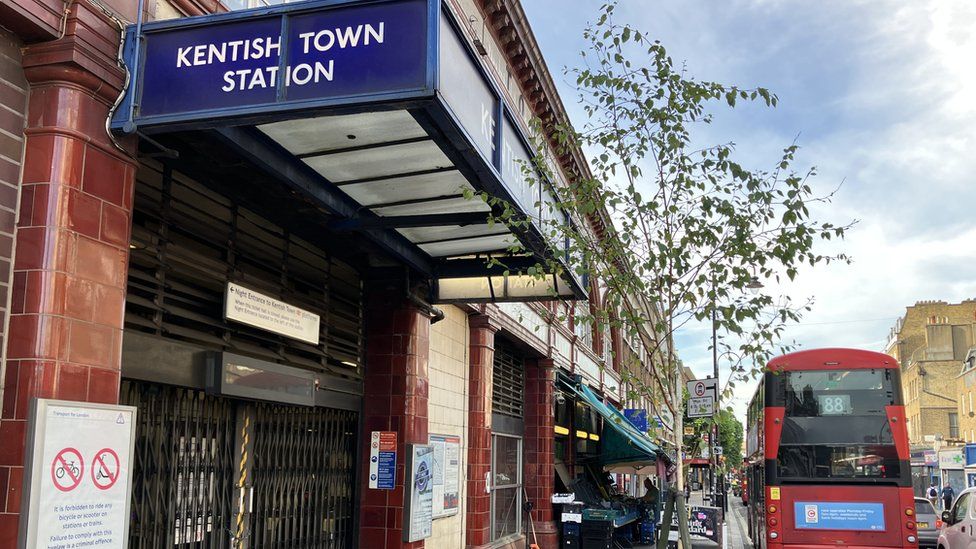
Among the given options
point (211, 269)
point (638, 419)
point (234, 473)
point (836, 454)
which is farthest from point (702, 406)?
point (638, 419)

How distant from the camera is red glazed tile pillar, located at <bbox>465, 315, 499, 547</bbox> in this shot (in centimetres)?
1487

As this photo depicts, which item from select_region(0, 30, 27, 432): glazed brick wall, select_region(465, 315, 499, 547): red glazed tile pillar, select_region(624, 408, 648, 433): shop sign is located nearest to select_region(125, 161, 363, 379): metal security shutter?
select_region(0, 30, 27, 432): glazed brick wall

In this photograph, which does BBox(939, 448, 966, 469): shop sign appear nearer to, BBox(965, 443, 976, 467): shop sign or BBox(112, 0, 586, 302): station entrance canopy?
BBox(965, 443, 976, 467): shop sign

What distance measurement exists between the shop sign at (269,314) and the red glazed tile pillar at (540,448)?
10.9 metres

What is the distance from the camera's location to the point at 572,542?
18.1 metres

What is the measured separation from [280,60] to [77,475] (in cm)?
302

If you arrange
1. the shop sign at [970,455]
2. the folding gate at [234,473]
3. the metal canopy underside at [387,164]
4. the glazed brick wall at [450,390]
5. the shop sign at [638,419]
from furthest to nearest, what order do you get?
1. the shop sign at [970,455]
2. the shop sign at [638,419]
3. the glazed brick wall at [450,390]
4. the folding gate at [234,473]
5. the metal canopy underside at [387,164]

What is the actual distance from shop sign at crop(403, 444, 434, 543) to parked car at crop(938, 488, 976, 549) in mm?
8393

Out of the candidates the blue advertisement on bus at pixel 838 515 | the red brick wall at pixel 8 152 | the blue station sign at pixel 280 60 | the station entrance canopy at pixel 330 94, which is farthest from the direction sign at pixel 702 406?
the red brick wall at pixel 8 152

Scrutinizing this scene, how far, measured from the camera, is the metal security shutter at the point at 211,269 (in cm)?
721

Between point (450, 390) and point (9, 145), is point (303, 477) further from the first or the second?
point (9, 145)

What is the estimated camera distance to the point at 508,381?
1853 cm

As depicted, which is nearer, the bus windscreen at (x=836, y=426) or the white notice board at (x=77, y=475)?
the white notice board at (x=77, y=475)

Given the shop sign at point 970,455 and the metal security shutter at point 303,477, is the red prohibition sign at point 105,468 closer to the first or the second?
the metal security shutter at point 303,477
